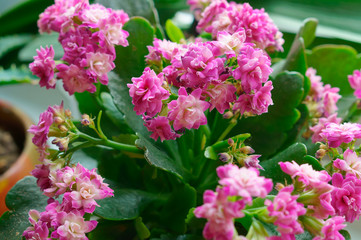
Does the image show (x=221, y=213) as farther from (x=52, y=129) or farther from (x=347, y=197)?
(x=52, y=129)

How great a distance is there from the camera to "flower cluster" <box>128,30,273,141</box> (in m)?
0.44

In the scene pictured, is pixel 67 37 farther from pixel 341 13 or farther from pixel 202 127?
pixel 341 13

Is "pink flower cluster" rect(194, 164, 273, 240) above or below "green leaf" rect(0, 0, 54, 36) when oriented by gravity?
above

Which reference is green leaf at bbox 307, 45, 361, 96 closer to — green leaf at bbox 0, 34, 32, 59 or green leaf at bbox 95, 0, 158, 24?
green leaf at bbox 95, 0, 158, 24

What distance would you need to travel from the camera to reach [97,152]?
2.26 ft

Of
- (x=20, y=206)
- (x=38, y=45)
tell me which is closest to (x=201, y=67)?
(x=20, y=206)

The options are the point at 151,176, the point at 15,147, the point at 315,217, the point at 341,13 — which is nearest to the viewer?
the point at 315,217

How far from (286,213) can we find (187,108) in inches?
5.8

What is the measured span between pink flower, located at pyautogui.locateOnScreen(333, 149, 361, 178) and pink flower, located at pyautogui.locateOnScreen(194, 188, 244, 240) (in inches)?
6.9

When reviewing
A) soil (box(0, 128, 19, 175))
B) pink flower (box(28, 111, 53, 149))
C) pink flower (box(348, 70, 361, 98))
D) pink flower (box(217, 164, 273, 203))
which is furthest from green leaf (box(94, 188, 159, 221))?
soil (box(0, 128, 19, 175))

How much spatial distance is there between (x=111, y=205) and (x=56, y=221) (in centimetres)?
10

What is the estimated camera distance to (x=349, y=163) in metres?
0.47

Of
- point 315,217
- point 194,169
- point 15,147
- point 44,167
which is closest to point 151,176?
point 194,169

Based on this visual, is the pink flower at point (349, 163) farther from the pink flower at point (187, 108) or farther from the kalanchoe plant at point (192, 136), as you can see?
the pink flower at point (187, 108)
